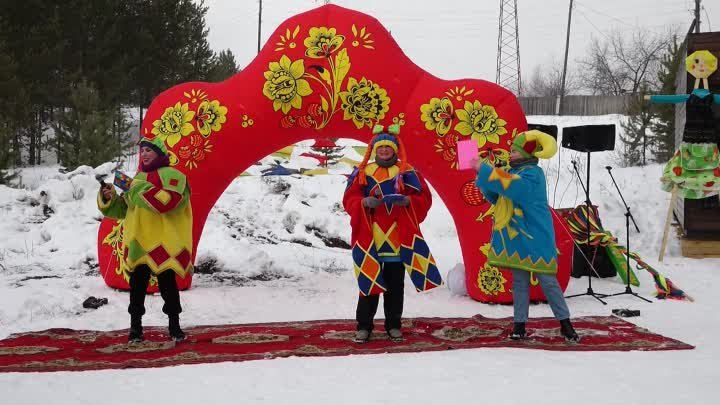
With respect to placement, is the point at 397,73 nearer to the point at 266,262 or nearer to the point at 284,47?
the point at 284,47

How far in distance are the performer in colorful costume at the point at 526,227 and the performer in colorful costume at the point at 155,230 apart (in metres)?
2.15

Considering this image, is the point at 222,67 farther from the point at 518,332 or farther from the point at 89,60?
the point at 518,332

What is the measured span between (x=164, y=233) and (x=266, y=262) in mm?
2971

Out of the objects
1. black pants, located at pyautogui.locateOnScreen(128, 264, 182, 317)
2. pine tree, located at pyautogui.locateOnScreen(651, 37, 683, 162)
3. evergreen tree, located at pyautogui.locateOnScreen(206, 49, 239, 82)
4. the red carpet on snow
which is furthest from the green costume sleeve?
evergreen tree, located at pyautogui.locateOnScreen(206, 49, 239, 82)

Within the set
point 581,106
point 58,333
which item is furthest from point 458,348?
point 581,106

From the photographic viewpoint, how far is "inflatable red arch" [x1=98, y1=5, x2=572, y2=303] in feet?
18.6

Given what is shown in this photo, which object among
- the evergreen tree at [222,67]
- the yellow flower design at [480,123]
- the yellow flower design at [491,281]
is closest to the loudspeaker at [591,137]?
the yellow flower design at [480,123]

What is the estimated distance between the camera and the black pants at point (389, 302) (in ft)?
13.7

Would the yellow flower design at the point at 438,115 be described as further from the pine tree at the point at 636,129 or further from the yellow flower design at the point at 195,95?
the pine tree at the point at 636,129

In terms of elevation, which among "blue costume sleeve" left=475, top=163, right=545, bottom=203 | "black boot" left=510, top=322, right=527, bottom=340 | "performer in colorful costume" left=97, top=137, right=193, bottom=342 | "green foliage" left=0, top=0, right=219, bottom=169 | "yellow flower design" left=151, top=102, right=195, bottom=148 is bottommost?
"black boot" left=510, top=322, right=527, bottom=340

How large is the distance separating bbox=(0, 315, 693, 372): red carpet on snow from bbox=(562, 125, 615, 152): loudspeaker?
7.28 feet

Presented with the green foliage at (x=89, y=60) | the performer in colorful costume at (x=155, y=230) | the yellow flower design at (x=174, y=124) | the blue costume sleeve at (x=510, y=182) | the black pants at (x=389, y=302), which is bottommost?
the black pants at (x=389, y=302)

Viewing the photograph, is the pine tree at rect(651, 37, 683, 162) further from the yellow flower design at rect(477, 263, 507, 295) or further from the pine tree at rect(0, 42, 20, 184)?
the pine tree at rect(0, 42, 20, 184)

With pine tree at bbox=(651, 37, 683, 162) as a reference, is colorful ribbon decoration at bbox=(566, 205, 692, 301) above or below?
below
